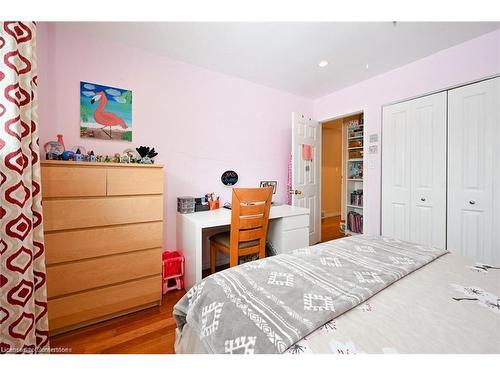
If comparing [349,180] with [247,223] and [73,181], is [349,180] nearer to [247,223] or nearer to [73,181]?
[247,223]

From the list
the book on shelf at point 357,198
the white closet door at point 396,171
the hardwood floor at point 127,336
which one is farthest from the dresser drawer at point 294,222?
the book on shelf at point 357,198

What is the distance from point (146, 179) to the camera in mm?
1725

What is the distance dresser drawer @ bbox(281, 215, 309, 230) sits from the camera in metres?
2.31

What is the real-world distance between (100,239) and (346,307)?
1680mm

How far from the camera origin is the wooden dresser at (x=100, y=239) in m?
1.43

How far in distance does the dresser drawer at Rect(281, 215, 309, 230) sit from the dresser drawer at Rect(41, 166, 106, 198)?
1697mm

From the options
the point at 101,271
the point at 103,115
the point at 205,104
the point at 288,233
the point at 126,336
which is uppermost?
the point at 205,104

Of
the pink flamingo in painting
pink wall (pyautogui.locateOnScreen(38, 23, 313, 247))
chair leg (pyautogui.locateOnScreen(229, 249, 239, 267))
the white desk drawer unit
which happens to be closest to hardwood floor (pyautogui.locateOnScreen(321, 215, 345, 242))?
pink wall (pyautogui.locateOnScreen(38, 23, 313, 247))

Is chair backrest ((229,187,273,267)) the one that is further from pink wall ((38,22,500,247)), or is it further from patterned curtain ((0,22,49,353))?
patterned curtain ((0,22,49,353))

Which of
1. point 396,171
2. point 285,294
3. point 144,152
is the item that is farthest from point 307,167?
point 285,294

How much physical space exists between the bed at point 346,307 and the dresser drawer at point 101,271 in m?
0.87

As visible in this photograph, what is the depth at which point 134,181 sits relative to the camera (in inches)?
65.9
